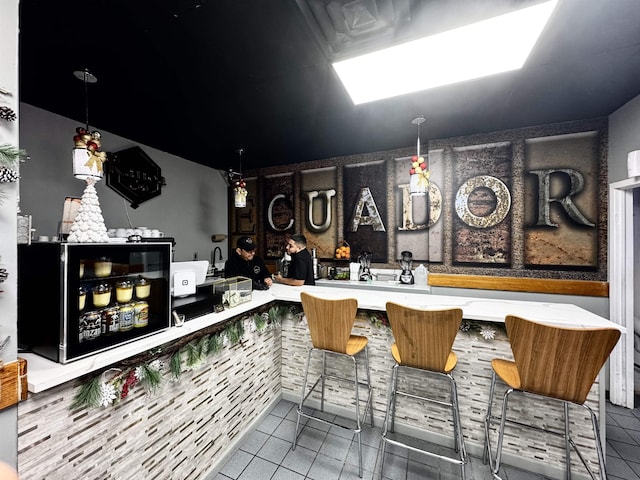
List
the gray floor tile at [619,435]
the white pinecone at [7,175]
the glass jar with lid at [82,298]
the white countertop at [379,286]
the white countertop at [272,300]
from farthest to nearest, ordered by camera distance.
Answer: the white countertop at [379,286] → the gray floor tile at [619,435] → the glass jar with lid at [82,298] → the white countertop at [272,300] → the white pinecone at [7,175]

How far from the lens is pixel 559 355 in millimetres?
1287

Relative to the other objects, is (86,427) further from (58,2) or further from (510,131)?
(510,131)

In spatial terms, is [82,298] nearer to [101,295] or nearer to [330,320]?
[101,295]

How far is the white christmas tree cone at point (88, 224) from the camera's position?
1162 mm

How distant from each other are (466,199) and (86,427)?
3.98 meters

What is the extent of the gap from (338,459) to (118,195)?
372 centimetres

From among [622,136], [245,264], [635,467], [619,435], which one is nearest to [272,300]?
[245,264]

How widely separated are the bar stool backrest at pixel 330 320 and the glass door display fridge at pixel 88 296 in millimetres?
882

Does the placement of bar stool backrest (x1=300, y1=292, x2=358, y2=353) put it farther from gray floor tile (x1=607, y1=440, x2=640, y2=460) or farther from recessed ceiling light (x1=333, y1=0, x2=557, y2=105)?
gray floor tile (x1=607, y1=440, x2=640, y2=460)

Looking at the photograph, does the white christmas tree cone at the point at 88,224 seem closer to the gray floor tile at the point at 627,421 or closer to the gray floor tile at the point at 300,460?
the gray floor tile at the point at 300,460

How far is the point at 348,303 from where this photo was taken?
5.53ft

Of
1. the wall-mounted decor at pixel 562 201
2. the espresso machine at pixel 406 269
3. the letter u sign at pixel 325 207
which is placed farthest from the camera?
the letter u sign at pixel 325 207

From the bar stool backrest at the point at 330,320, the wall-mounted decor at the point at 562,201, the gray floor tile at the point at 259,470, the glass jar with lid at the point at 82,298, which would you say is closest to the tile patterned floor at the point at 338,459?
the gray floor tile at the point at 259,470

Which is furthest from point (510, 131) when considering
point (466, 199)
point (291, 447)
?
point (291, 447)
